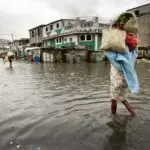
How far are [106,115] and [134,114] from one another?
59 cm

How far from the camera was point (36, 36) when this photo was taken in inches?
2024

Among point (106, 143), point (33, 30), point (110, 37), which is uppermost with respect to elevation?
point (33, 30)

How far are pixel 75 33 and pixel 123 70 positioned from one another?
32.2m

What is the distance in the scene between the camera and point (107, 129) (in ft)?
12.4

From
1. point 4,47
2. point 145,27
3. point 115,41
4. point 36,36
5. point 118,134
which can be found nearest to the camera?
point 118,134

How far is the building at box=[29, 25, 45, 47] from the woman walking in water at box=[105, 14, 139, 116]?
45765 mm

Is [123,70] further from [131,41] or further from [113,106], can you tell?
[113,106]

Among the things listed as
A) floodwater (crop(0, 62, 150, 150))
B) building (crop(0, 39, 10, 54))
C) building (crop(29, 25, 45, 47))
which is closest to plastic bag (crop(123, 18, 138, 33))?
floodwater (crop(0, 62, 150, 150))

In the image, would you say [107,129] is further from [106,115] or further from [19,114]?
[19,114]

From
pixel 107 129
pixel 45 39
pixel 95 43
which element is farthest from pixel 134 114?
pixel 45 39

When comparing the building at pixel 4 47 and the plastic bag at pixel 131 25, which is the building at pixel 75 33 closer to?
the plastic bag at pixel 131 25

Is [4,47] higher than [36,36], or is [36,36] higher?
[36,36]

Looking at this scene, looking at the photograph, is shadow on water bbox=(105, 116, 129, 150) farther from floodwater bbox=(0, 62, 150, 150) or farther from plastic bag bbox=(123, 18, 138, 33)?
plastic bag bbox=(123, 18, 138, 33)

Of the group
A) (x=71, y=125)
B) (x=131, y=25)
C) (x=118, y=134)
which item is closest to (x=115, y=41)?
(x=131, y=25)
